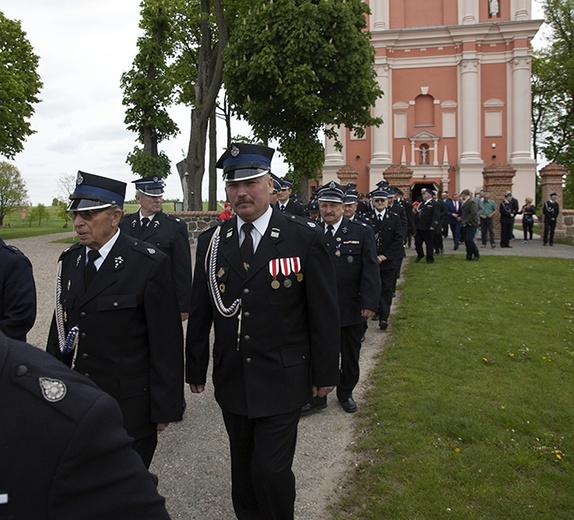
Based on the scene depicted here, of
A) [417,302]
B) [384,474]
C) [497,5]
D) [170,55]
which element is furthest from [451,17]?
[384,474]

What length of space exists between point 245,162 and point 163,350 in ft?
3.85

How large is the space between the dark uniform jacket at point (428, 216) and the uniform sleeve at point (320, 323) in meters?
12.9

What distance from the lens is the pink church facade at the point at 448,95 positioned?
4038 centimetres

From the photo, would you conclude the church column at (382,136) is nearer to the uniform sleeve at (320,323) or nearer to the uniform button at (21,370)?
the uniform sleeve at (320,323)

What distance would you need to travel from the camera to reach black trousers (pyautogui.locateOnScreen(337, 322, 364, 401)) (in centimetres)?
557

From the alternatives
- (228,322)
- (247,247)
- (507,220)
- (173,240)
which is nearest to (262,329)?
(228,322)

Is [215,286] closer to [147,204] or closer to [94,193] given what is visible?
[94,193]

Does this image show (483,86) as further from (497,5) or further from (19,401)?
(19,401)

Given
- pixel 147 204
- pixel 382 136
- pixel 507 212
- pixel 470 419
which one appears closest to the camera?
pixel 470 419

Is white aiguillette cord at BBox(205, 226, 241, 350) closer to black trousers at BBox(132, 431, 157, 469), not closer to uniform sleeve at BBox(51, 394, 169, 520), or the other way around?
black trousers at BBox(132, 431, 157, 469)

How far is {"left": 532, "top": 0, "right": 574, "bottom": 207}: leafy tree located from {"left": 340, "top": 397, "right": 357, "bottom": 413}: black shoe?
43756mm

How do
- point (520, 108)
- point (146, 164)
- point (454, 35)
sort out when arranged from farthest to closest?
point (454, 35), point (520, 108), point (146, 164)

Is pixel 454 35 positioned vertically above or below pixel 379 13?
below

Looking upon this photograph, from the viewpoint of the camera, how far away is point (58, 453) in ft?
3.84
